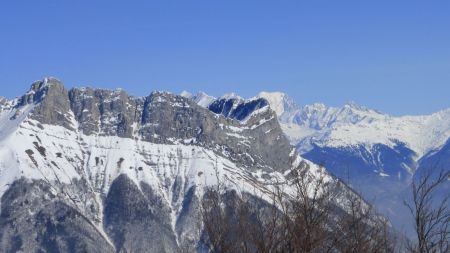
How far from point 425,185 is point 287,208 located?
6595 mm

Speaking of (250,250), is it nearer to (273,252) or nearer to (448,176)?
(273,252)

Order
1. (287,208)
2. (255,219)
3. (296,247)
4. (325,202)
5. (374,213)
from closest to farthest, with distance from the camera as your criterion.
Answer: (296,247) → (287,208) → (325,202) → (255,219) → (374,213)

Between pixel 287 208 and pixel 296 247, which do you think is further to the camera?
pixel 287 208

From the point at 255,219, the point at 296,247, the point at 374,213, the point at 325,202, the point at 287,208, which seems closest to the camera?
the point at 296,247

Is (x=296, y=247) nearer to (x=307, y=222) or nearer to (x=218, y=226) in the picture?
(x=307, y=222)

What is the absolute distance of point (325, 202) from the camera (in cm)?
4400

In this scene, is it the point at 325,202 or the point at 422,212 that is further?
the point at 325,202

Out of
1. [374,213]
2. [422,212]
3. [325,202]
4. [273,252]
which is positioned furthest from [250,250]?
[374,213]

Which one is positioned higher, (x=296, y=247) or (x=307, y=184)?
(x=307, y=184)

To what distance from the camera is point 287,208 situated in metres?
40.7

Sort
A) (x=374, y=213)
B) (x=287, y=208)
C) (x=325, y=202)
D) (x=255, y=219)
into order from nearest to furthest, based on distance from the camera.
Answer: (x=287, y=208) → (x=325, y=202) → (x=255, y=219) → (x=374, y=213)

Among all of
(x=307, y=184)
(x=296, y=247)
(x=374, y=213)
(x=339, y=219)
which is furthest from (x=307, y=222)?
(x=374, y=213)

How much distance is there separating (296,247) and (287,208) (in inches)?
119

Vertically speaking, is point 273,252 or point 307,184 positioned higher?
point 307,184
